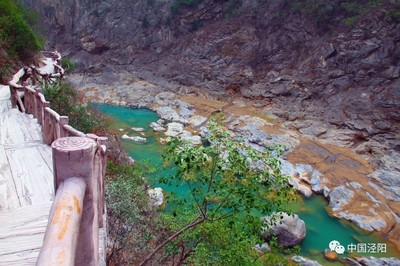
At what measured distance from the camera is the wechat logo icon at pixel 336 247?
9906mm

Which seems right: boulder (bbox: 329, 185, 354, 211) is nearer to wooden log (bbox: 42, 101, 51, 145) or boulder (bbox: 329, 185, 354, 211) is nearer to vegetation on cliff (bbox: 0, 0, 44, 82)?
wooden log (bbox: 42, 101, 51, 145)

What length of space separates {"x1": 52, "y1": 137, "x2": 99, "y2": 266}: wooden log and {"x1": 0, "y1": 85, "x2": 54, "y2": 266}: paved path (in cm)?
81

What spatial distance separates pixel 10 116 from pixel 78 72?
25.8m

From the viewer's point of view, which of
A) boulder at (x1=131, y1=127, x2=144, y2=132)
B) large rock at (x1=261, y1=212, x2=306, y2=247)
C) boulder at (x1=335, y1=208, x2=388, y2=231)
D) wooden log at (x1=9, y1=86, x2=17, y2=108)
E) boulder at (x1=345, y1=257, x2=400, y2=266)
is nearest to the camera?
wooden log at (x1=9, y1=86, x2=17, y2=108)

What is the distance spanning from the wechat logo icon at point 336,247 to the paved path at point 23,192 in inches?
358

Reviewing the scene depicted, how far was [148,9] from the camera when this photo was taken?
103ft

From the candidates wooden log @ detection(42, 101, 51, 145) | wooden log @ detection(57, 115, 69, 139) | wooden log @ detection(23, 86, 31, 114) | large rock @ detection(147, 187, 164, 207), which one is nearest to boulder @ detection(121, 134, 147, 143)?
large rock @ detection(147, 187, 164, 207)

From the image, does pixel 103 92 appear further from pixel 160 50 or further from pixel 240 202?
pixel 240 202

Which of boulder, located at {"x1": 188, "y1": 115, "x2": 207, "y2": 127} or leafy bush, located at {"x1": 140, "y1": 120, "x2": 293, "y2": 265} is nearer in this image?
leafy bush, located at {"x1": 140, "y1": 120, "x2": 293, "y2": 265}

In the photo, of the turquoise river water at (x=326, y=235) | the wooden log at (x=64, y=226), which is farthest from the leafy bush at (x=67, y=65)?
the wooden log at (x=64, y=226)

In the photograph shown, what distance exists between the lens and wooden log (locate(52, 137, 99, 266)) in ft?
4.86

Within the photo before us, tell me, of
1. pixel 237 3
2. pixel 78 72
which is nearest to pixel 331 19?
pixel 237 3

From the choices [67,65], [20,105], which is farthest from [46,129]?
[67,65]

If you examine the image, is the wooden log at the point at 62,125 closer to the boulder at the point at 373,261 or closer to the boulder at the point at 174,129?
the boulder at the point at 373,261
